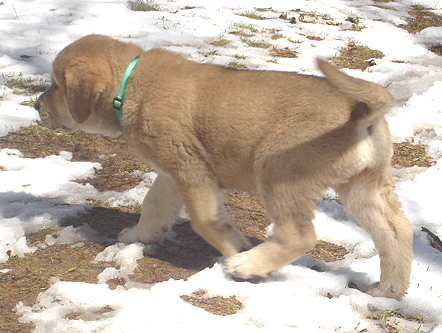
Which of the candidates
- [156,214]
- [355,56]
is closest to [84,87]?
[156,214]

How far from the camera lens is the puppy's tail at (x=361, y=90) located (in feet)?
10.2

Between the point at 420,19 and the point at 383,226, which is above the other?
the point at 383,226

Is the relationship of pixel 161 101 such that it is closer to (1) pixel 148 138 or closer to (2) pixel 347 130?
(1) pixel 148 138

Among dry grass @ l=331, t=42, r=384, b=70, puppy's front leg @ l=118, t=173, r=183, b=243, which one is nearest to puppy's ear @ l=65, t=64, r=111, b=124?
puppy's front leg @ l=118, t=173, r=183, b=243

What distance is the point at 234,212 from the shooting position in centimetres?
457

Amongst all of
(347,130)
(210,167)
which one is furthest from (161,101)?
(347,130)

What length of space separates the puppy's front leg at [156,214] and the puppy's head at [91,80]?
44cm

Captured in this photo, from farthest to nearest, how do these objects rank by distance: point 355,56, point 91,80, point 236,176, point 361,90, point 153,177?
point 355,56, point 153,177, point 91,80, point 236,176, point 361,90

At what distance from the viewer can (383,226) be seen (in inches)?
137

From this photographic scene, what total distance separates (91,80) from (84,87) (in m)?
0.06

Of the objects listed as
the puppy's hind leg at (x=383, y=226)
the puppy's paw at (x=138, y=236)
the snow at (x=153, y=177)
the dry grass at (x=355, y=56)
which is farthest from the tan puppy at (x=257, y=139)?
the dry grass at (x=355, y=56)

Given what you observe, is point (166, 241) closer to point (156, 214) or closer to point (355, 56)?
point (156, 214)

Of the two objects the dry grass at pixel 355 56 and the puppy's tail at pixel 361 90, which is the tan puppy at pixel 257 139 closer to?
the puppy's tail at pixel 361 90

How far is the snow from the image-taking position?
10.3ft
